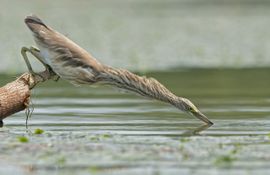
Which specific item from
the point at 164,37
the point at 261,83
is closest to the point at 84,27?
the point at 164,37

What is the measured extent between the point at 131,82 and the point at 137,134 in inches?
29.8

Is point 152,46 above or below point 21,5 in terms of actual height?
below

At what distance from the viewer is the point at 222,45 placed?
27.7 m

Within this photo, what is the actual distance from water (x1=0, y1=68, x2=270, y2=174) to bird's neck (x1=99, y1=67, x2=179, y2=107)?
21.0 inches

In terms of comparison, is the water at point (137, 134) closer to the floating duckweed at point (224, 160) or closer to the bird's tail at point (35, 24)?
the floating duckweed at point (224, 160)

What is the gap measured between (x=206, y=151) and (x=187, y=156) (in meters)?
0.42

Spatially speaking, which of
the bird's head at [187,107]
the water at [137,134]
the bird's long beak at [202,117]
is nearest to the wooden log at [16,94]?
the water at [137,134]

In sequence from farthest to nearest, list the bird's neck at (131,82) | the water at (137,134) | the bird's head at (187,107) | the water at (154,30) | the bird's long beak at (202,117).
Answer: the water at (154,30)
the bird's long beak at (202,117)
the bird's head at (187,107)
the bird's neck at (131,82)
the water at (137,134)

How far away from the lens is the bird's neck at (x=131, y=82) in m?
12.5

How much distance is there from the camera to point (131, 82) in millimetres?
12500

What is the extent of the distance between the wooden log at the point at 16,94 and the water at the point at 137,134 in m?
0.34

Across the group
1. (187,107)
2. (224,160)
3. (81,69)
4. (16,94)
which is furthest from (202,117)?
(224,160)

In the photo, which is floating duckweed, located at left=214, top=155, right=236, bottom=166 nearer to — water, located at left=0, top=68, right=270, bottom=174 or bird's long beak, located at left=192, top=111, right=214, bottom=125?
water, located at left=0, top=68, right=270, bottom=174

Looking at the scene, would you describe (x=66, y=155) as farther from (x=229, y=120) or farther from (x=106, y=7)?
(x=106, y=7)
